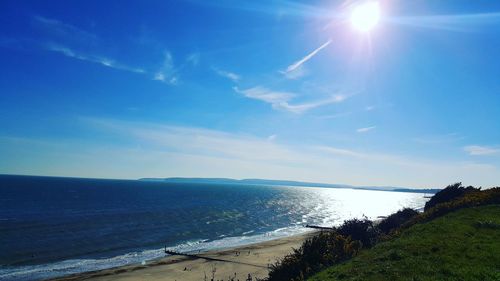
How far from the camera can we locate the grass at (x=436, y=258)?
47.9 ft

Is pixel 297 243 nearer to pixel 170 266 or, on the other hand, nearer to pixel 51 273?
pixel 170 266

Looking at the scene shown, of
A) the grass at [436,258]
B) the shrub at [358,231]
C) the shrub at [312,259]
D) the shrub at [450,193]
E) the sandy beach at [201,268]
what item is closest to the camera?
the grass at [436,258]

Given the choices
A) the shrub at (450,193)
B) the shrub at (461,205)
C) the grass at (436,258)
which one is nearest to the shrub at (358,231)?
the shrub at (461,205)

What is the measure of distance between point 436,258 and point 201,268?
28391 mm

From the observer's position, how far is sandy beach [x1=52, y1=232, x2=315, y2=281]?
36.6m

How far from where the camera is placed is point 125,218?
85750 mm

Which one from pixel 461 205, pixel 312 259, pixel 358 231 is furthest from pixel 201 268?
pixel 461 205

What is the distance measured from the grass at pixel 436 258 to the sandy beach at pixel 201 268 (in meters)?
19.4

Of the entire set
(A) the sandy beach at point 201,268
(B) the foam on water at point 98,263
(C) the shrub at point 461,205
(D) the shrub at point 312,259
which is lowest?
(B) the foam on water at point 98,263

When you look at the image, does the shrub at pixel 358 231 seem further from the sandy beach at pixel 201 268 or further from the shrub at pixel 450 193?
the shrub at pixel 450 193

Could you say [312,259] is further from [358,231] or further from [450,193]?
[450,193]

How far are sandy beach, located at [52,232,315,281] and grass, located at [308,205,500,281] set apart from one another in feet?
63.7

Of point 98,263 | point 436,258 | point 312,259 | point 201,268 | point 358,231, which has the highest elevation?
point 436,258

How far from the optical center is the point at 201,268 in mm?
40562
